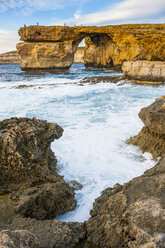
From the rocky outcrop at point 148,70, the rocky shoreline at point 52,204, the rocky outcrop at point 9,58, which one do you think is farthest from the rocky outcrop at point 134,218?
the rocky outcrop at point 9,58

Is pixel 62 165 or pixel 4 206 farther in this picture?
pixel 62 165

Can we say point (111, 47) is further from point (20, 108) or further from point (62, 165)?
point (62, 165)

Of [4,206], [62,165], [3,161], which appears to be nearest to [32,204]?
[4,206]

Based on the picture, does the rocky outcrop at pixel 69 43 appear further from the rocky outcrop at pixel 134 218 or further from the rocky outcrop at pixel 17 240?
the rocky outcrop at pixel 17 240

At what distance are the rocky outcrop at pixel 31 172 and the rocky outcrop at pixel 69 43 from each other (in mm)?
17047

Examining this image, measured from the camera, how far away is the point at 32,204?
6.37 ft

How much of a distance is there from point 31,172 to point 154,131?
6.83 ft

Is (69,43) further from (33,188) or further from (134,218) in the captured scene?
(134,218)

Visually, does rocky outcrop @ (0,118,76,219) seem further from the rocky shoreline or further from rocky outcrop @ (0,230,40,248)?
rocky outcrop @ (0,230,40,248)

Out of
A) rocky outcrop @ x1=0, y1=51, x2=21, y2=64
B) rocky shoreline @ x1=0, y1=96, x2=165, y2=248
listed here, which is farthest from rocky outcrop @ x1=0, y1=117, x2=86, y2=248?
rocky outcrop @ x1=0, y1=51, x2=21, y2=64

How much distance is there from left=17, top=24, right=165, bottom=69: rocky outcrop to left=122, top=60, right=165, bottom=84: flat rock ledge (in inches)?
186

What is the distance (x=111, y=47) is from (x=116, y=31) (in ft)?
18.3

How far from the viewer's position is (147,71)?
1338 centimetres

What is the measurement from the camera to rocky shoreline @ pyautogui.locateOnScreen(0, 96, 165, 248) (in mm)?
1289
